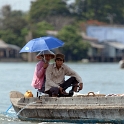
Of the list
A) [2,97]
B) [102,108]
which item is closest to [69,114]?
[102,108]

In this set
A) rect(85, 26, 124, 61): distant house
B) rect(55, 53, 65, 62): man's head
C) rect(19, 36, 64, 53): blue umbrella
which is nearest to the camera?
rect(55, 53, 65, 62): man's head

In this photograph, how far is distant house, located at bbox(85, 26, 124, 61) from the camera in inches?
3049

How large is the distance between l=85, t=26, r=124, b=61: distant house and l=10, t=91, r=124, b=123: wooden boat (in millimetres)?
62185

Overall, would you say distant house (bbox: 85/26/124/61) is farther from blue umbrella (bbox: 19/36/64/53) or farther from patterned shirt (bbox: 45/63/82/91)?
patterned shirt (bbox: 45/63/82/91)

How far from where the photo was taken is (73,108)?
12.9 metres

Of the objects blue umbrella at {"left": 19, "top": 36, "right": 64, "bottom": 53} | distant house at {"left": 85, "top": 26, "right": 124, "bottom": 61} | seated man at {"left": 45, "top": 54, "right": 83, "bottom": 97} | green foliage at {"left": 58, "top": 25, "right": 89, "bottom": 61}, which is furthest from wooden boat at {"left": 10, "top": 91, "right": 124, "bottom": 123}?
distant house at {"left": 85, "top": 26, "right": 124, "bottom": 61}

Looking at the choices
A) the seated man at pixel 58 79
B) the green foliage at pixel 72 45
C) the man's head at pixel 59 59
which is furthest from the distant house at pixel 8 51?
the man's head at pixel 59 59

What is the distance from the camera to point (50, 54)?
13.6 meters

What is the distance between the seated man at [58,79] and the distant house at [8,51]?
56407mm

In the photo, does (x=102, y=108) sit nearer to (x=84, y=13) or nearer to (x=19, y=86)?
(x=19, y=86)

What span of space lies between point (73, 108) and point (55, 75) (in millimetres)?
1046

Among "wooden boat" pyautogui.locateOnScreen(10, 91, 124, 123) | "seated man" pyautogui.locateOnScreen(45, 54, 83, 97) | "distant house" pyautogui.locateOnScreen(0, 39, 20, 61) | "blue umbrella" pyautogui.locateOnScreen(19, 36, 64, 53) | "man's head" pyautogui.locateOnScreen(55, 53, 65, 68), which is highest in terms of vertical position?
"blue umbrella" pyautogui.locateOnScreen(19, 36, 64, 53)

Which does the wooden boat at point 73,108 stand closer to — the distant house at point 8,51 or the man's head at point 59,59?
the man's head at point 59,59

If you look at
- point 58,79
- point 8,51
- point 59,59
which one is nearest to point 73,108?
point 58,79
